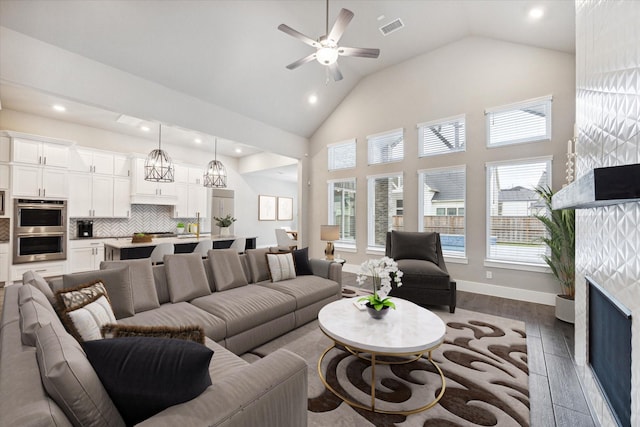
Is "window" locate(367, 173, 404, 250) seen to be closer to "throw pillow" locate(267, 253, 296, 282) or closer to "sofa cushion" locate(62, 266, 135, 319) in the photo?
"throw pillow" locate(267, 253, 296, 282)

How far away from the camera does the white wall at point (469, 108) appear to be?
3.91 meters

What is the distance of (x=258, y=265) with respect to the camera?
3.41 m

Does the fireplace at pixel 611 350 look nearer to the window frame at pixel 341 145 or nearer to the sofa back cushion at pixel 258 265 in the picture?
the sofa back cushion at pixel 258 265

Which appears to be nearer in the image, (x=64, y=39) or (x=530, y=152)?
(x=64, y=39)

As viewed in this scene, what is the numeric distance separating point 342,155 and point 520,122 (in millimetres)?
3428

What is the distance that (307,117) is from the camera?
20.4 ft

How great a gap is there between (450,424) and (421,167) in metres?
4.25

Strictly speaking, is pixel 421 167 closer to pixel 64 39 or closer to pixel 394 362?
pixel 394 362

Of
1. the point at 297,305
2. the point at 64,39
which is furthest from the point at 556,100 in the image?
the point at 64,39

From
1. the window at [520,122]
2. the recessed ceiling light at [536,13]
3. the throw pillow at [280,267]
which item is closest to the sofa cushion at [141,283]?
the throw pillow at [280,267]

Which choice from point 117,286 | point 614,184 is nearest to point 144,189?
point 117,286

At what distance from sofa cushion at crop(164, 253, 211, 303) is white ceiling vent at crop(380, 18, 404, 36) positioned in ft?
14.8

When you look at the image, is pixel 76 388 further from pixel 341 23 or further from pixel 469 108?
pixel 469 108

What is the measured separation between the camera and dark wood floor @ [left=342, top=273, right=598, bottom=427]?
1.75 metres
